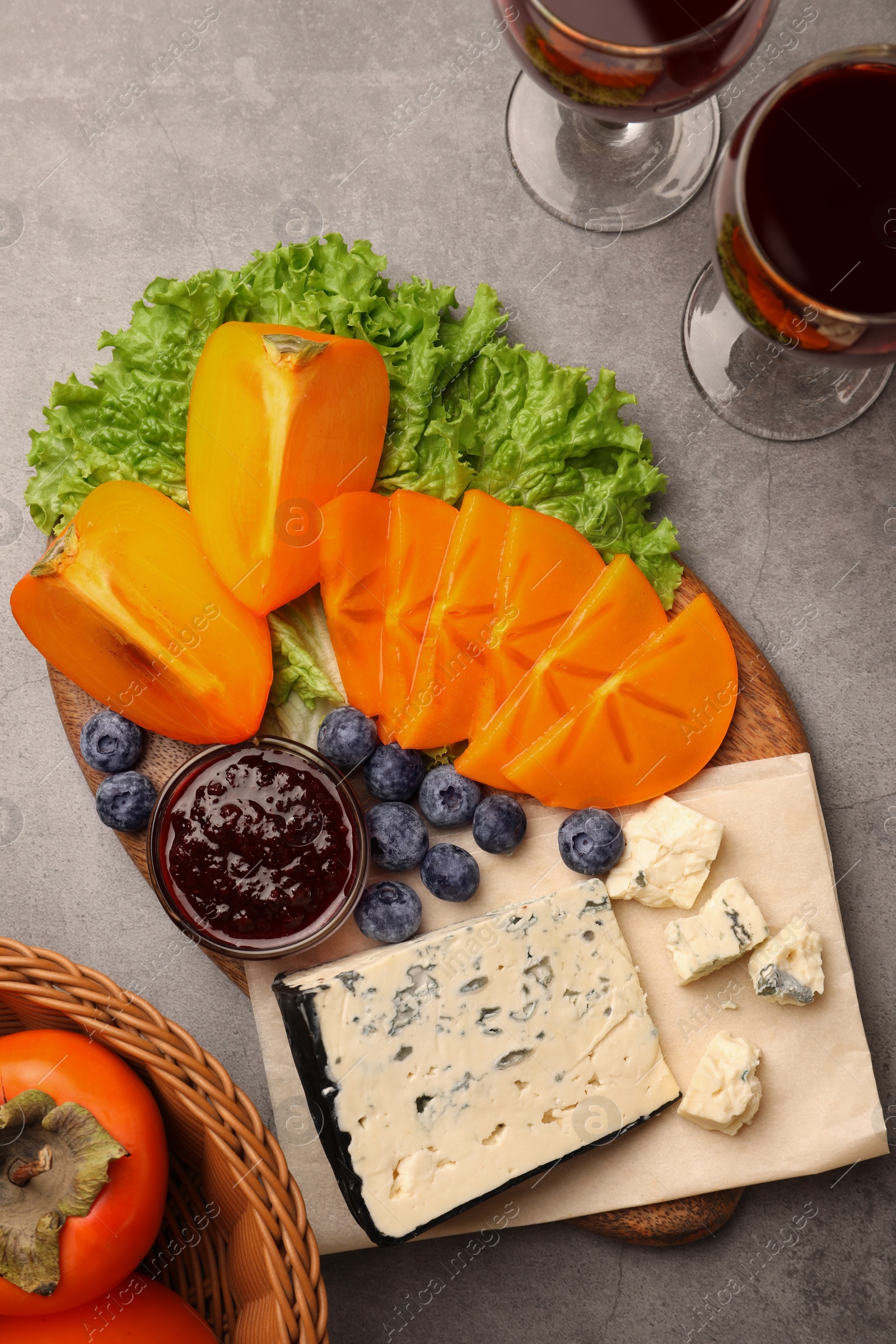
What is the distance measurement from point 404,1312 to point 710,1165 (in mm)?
808

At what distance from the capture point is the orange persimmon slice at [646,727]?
2.02 m

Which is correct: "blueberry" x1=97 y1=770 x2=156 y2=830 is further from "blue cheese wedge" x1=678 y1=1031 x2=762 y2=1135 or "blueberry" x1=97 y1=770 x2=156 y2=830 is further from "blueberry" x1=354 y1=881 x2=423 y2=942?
"blue cheese wedge" x1=678 y1=1031 x2=762 y2=1135

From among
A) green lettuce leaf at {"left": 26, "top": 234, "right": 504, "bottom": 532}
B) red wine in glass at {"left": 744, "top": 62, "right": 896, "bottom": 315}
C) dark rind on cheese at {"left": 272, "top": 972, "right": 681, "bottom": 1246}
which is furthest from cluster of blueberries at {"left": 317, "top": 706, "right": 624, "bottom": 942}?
red wine in glass at {"left": 744, "top": 62, "right": 896, "bottom": 315}

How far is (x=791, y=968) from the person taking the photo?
2043 mm

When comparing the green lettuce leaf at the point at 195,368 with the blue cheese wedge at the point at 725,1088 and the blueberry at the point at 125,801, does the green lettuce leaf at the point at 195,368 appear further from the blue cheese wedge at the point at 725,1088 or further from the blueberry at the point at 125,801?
the blue cheese wedge at the point at 725,1088

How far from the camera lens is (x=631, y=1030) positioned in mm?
2037

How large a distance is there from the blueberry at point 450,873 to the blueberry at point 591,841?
8.1 inches

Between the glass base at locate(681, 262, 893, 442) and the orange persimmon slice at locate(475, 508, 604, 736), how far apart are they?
1.87 feet

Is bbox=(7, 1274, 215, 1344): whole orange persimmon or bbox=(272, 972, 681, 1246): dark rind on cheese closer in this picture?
bbox=(7, 1274, 215, 1344): whole orange persimmon

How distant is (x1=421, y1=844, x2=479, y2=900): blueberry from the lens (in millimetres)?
2031

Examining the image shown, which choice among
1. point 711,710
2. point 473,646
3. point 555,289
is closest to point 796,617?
point 711,710

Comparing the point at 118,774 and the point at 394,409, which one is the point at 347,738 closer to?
the point at 118,774

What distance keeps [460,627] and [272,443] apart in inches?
21.0

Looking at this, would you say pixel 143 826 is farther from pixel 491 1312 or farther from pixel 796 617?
pixel 796 617
